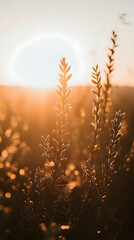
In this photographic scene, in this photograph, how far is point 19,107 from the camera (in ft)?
11.3

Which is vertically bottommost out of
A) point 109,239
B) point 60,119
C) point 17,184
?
point 109,239

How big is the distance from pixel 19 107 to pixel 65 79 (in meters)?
2.46

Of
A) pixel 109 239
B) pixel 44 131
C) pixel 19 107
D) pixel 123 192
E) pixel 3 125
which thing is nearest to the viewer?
pixel 109 239

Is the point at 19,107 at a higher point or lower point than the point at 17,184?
higher

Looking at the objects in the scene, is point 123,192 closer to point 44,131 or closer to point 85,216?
point 85,216

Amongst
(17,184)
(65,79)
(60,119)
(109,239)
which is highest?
(65,79)

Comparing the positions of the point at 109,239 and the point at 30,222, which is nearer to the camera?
the point at 30,222

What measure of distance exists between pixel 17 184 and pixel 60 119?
140 centimetres

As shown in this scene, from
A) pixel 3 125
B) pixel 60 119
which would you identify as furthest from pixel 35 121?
pixel 60 119

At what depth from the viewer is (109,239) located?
1.70 meters

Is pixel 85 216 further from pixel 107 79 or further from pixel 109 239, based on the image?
pixel 107 79

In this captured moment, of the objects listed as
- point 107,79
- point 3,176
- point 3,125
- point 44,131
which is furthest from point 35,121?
point 107,79

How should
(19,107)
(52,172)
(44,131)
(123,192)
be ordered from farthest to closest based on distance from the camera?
(44,131), (19,107), (123,192), (52,172)

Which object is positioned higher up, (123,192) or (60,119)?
(60,119)
